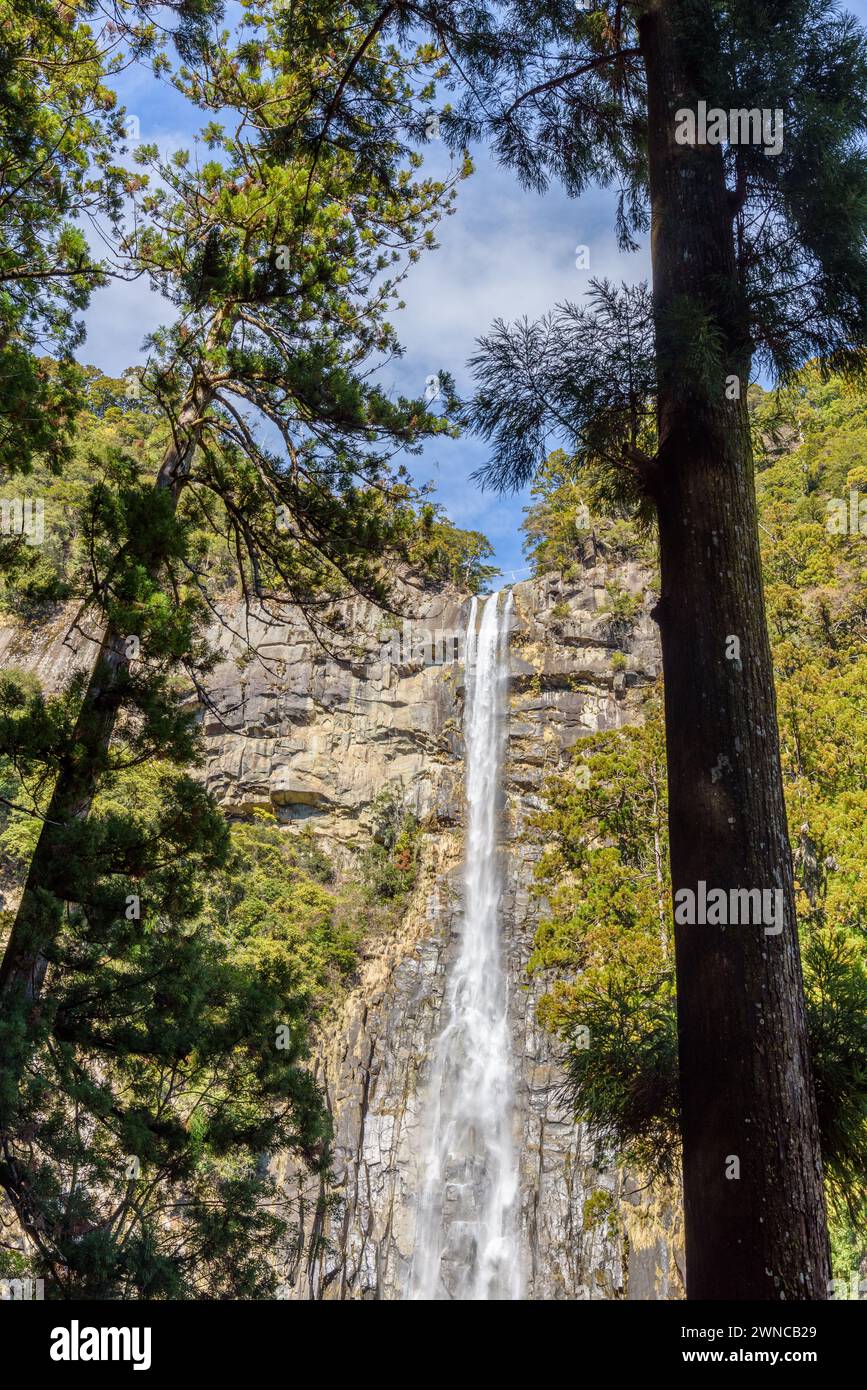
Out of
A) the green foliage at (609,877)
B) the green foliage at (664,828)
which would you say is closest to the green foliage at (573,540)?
the green foliage at (664,828)

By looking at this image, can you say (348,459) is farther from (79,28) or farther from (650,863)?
(650,863)

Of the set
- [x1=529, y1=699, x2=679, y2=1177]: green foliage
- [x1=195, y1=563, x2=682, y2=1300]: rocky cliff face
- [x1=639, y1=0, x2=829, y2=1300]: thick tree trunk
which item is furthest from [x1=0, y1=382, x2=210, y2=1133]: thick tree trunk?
[x1=195, y1=563, x2=682, y2=1300]: rocky cliff face

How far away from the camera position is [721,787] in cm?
228

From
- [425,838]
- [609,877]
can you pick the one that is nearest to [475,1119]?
[609,877]

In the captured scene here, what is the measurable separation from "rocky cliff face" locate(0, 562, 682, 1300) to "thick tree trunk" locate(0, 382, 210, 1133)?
8.54 m

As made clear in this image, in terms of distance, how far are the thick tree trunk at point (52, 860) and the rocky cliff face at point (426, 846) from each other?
835 cm

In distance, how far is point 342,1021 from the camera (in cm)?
2072

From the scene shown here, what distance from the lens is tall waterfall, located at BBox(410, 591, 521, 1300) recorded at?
15867mm

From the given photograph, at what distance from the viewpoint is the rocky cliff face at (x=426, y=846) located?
14555 millimetres

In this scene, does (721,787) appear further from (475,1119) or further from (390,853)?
(390,853)

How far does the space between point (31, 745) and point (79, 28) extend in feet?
13.6

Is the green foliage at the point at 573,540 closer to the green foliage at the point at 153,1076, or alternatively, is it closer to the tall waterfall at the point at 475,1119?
the tall waterfall at the point at 475,1119

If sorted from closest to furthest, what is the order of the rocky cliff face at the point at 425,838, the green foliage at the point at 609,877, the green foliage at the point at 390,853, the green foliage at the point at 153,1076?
1. the green foliage at the point at 153,1076
2. the green foliage at the point at 609,877
3. the rocky cliff face at the point at 425,838
4. the green foliage at the point at 390,853

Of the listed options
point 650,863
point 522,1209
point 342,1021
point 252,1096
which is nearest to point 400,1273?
point 522,1209
